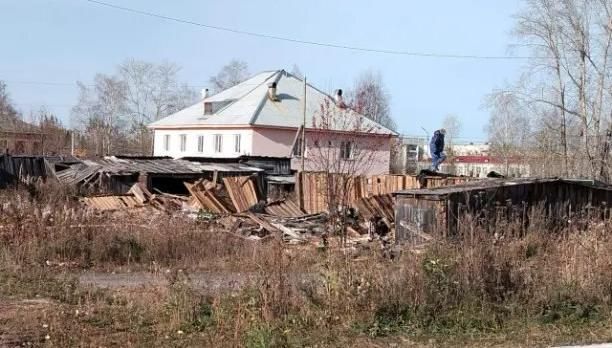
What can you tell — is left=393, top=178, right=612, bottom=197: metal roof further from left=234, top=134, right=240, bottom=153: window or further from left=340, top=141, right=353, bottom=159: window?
left=234, top=134, right=240, bottom=153: window

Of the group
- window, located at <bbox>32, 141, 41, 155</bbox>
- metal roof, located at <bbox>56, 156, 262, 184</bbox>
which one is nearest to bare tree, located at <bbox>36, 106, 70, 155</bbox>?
window, located at <bbox>32, 141, 41, 155</bbox>

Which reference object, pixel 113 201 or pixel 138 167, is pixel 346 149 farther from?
pixel 138 167

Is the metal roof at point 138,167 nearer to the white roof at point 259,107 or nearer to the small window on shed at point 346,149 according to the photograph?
the white roof at point 259,107

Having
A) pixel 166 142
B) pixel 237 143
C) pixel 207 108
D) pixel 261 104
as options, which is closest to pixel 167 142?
pixel 166 142

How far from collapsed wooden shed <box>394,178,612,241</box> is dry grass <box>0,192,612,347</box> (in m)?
6.65

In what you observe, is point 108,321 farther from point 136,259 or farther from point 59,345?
point 136,259

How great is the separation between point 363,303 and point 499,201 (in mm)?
11690

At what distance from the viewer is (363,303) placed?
27.8ft

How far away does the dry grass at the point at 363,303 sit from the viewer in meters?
7.72

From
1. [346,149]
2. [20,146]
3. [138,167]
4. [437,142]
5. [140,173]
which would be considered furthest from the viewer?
[20,146]

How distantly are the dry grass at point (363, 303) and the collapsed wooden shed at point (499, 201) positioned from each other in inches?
262

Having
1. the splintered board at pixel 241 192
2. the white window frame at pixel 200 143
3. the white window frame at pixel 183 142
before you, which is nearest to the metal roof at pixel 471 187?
the splintered board at pixel 241 192

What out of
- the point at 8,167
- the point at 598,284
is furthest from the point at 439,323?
the point at 8,167

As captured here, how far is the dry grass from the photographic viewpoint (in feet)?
25.3
